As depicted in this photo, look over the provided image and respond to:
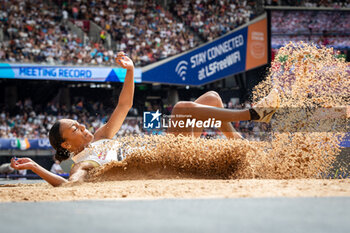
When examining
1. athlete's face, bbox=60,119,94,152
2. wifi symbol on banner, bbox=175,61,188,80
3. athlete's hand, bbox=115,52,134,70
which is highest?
wifi symbol on banner, bbox=175,61,188,80

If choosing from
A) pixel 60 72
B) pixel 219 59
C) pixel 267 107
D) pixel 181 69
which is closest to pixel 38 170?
pixel 267 107

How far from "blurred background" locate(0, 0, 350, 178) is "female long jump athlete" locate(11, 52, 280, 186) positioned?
31.9ft

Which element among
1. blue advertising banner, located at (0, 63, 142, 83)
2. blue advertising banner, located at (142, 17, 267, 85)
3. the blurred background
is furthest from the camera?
blue advertising banner, located at (142, 17, 267, 85)

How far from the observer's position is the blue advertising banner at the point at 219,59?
1722 centimetres

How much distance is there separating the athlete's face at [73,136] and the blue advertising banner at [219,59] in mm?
12221

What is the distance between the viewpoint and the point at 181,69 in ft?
57.1

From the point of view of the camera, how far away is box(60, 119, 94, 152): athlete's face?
4.70 m

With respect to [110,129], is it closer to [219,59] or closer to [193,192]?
[193,192]

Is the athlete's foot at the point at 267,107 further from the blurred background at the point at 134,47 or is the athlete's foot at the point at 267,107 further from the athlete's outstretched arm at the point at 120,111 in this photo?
the blurred background at the point at 134,47

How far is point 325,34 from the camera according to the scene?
17781mm

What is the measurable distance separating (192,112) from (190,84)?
13.8 metres

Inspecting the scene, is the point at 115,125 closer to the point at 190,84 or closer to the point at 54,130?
the point at 54,130

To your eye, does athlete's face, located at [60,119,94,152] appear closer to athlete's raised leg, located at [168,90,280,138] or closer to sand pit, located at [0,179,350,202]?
athlete's raised leg, located at [168,90,280,138]

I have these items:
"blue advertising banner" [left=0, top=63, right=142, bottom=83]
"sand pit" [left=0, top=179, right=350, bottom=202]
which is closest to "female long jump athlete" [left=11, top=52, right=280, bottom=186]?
"sand pit" [left=0, top=179, right=350, bottom=202]
